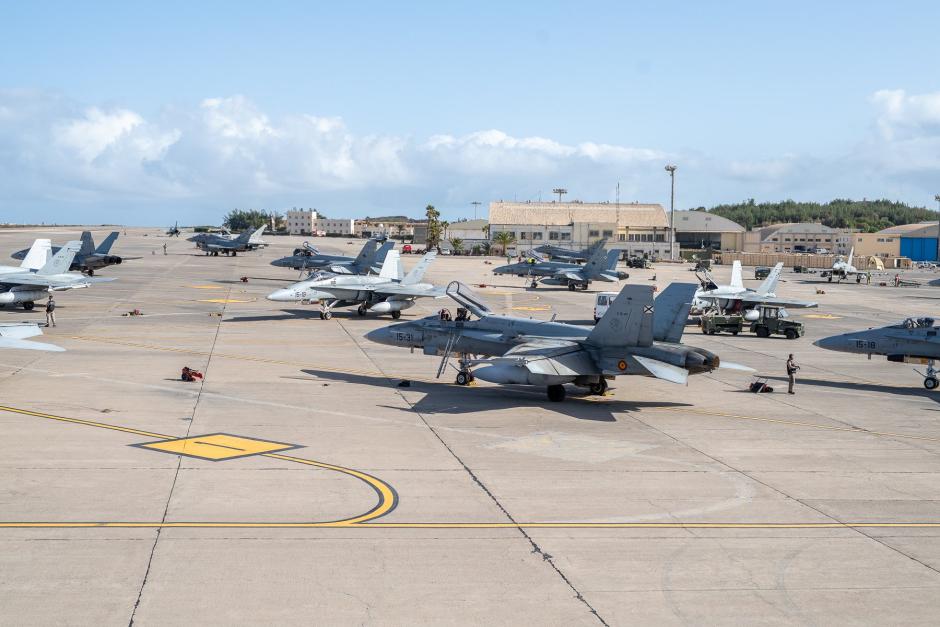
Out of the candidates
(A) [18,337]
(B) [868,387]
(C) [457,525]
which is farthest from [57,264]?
(B) [868,387]

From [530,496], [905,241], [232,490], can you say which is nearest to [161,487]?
[232,490]

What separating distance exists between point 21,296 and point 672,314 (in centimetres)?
3960

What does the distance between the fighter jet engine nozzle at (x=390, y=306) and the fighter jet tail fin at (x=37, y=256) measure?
20.8m

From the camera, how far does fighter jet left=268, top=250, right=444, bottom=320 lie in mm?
54031

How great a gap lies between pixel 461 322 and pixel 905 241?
632ft

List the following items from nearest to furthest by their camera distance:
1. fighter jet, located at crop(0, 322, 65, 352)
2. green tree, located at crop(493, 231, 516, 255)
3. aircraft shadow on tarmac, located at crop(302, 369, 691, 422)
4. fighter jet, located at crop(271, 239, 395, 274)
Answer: fighter jet, located at crop(0, 322, 65, 352) → aircraft shadow on tarmac, located at crop(302, 369, 691, 422) → fighter jet, located at crop(271, 239, 395, 274) → green tree, located at crop(493, 231, 516, 255)

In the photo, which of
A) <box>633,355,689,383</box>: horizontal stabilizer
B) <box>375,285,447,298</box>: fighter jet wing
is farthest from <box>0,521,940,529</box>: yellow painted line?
<box>375,285,447,298</box>: fighter jet wing

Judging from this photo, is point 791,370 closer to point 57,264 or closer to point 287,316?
point 287,316

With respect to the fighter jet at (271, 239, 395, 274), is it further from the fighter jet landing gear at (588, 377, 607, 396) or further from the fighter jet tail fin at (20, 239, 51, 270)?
the fighter jet landing gear at (588, 377, 607, 396)

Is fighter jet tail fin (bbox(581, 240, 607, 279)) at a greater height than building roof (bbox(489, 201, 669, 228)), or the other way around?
building roof (bbox(489, 201, 669, 228))

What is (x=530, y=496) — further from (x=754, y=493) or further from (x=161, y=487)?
(x=161, y=487)

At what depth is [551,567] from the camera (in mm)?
14742

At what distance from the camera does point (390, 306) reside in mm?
54938

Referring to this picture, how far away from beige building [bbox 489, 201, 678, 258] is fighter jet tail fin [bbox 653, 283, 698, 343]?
13340 cm
